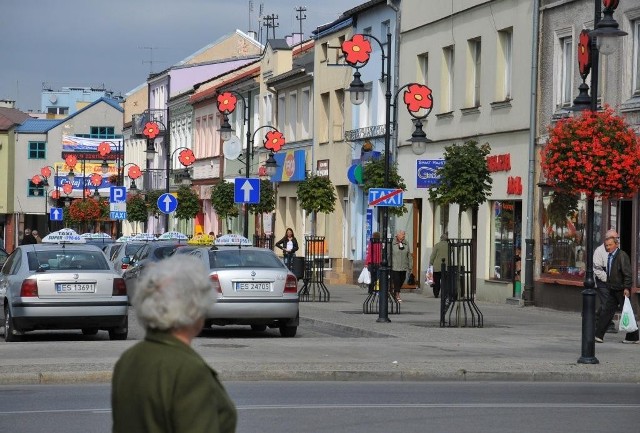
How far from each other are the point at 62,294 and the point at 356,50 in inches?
547

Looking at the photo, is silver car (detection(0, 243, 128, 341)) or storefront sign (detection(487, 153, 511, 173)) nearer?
silver car (detection(0, 243, 128, 341))

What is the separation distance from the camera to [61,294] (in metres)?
20.7

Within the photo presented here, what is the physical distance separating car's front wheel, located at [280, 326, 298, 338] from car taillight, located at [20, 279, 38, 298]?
4314 mm

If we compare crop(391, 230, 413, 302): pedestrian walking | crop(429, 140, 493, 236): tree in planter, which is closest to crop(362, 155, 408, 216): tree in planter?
crop(391, 230, 413, 302): pedestrian walking

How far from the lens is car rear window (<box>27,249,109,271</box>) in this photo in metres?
21.2

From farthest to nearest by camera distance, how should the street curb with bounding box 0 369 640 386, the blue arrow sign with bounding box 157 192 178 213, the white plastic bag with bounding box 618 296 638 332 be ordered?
the blue arrow sign with bounding box 157 192 178 213
the white plastic bag with bounding box 618 296 638 332
the street curb with bounding box 0 369 640 386

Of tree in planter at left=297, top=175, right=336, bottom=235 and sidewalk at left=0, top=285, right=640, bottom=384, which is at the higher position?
tree in planter at left=297, top=175, right=336, bottom=235

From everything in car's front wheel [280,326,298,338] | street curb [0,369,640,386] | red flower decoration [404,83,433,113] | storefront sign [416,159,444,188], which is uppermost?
red flower decoration [404,83,433,113]

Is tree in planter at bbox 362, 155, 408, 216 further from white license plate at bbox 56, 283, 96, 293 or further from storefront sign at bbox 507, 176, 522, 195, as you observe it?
white license plate at bbox 56, 283, 96, 293

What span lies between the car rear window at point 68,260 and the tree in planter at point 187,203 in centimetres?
3863

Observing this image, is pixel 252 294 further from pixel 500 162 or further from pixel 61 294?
pixel 500 162

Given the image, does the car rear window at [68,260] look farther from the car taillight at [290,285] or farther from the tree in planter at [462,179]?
the tree in planter at [462,179]

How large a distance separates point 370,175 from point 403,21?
9483mm

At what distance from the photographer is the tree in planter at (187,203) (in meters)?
60.8
